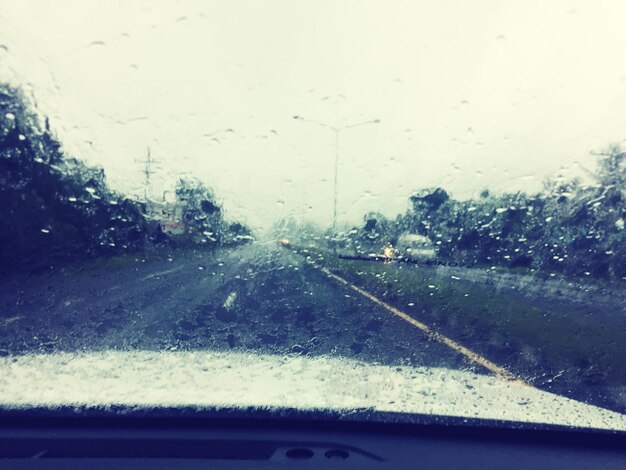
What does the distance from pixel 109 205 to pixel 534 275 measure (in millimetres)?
13470

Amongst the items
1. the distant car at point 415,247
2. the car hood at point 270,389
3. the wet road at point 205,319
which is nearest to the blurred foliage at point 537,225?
the distant car at point 415,247

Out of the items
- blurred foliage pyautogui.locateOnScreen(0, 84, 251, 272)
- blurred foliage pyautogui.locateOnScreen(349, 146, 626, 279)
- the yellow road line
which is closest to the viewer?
the yellow road line

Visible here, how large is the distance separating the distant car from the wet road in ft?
15.2

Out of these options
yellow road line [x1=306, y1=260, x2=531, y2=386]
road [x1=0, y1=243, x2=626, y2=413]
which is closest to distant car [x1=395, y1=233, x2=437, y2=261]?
road [x1=0, y1=243, x2=626, y2=413]

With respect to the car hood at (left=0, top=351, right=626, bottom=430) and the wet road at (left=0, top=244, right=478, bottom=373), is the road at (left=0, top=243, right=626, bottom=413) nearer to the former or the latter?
the wet road at (left=0, top=244, right=478, bottom=373)

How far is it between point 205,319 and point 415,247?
46.8ft

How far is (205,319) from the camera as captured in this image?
1083 centimetres

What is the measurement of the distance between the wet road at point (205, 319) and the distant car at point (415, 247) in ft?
15.2

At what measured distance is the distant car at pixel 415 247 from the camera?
22828 millimetres

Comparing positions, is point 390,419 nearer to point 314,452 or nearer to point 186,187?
point 314,452

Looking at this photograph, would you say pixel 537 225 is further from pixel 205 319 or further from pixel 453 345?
pixel 205 319

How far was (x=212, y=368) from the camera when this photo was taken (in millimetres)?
5051

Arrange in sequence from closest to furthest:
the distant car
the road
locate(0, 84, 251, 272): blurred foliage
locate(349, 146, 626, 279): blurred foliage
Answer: the road
locate(349, 146, 626, 279): blurred foliage
locate(0, 84, 251, 272): blurred foliage
the distant car

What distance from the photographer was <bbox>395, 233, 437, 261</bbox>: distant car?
2283 cm
